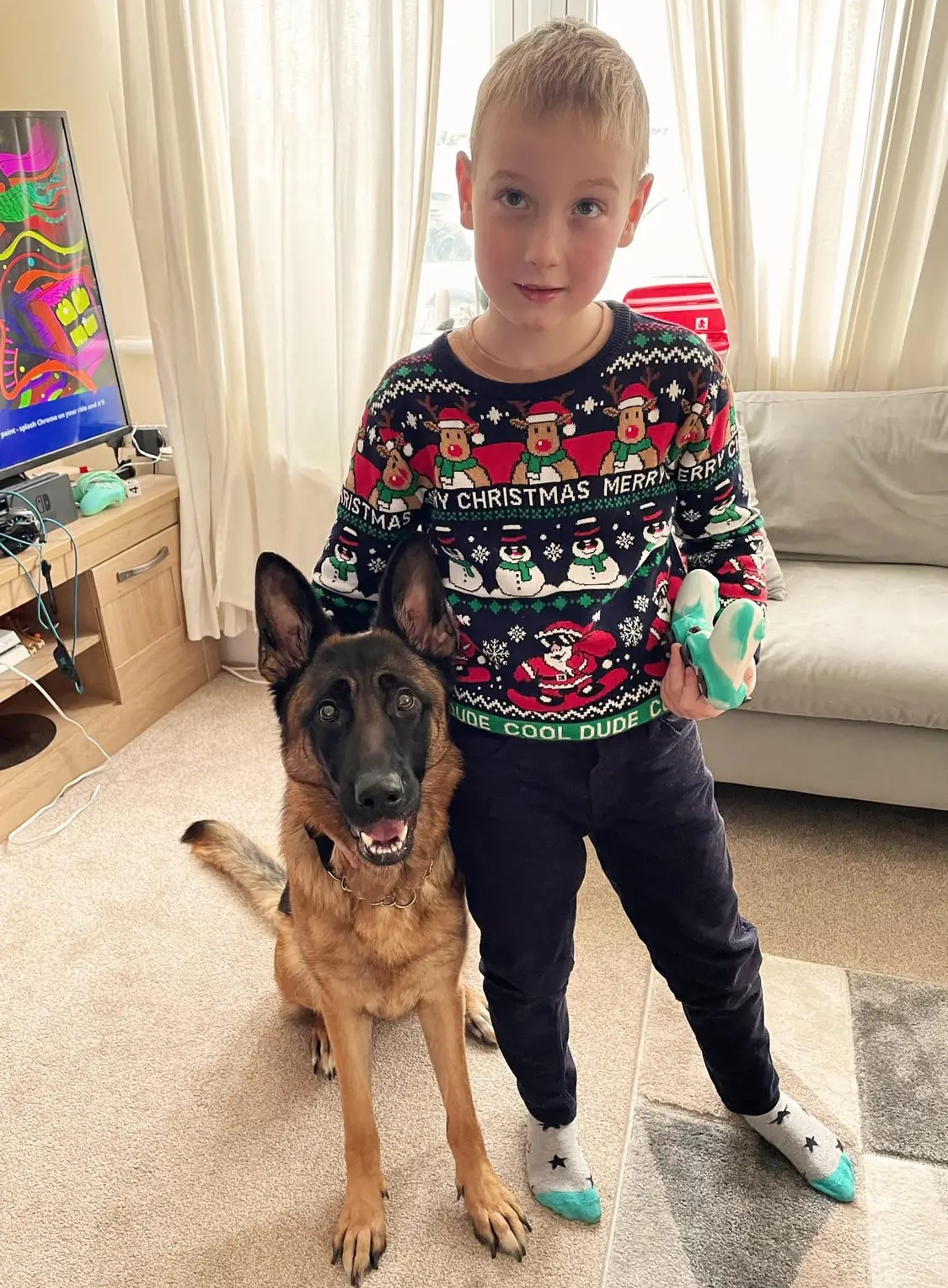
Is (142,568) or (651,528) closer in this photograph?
(651,528)

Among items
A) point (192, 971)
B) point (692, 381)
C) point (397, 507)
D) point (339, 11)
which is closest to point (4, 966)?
point (192, 971)

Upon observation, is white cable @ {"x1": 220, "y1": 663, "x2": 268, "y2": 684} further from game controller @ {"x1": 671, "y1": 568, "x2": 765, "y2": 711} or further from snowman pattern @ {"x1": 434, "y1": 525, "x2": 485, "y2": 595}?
game controller @ {"x1": 671, "y1": 568, "x2": 765, "y2": 711}

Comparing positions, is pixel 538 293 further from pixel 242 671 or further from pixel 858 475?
pixel 242 671

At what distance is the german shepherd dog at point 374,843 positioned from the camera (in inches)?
42.8

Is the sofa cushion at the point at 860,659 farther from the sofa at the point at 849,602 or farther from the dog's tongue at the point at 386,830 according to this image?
the dog's tongue at the point at 386,830

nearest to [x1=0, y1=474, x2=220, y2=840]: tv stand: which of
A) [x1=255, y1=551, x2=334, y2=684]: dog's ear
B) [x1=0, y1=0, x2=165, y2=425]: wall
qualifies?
[x1=0, y1=0, x2=165, y2=425]: wall

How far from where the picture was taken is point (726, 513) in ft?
3.64

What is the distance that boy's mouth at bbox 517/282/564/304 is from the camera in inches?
37.5

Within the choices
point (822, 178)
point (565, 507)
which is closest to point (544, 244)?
point (565, 507)

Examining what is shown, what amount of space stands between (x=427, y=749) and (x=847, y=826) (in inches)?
60.8

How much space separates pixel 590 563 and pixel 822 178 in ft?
6.42

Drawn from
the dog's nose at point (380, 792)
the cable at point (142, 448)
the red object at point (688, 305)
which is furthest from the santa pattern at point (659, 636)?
the cable at point (142, 448)

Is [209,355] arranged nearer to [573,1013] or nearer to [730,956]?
[573,1013]

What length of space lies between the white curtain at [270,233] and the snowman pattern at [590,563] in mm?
1759
